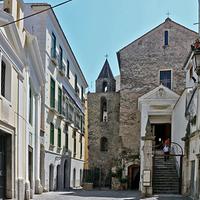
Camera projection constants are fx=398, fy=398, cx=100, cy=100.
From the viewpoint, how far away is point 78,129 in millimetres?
37094

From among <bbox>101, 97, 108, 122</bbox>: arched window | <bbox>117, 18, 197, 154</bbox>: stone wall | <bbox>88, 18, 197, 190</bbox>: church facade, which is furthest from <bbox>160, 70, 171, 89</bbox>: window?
<bbox>101, 97, 108, 122</bbox>: arched window

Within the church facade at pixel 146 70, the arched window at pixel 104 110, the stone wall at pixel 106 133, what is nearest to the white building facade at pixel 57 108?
the stone wall at pixel 106 133

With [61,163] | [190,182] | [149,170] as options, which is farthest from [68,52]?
[190,182]

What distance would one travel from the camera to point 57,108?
2659 cm

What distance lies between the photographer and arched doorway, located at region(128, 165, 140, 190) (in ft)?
108

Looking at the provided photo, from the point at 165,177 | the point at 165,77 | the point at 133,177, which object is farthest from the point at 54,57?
the point at 165,77

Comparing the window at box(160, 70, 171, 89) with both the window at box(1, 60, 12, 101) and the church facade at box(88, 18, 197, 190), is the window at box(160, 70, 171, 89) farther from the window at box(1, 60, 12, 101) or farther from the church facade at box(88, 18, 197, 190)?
the window at box(1, 60, 12, 101)

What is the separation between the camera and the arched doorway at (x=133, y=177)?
32825 millimetres

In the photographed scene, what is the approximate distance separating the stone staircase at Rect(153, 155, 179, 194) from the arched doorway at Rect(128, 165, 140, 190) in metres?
6.86

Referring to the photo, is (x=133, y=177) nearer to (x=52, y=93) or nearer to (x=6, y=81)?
(x=52, y=93)

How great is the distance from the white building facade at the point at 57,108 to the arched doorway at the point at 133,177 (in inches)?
188

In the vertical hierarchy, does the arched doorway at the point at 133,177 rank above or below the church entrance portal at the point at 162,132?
below

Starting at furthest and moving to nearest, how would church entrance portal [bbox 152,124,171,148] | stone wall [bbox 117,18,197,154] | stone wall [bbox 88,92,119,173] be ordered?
stone wall [bbox 88,92,119,173] → stone wall [bbox 117,18,197,154] → church entrance portal [bbox 152,124,171,148]

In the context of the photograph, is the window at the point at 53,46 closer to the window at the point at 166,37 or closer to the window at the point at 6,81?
the window at the point at 6,81
